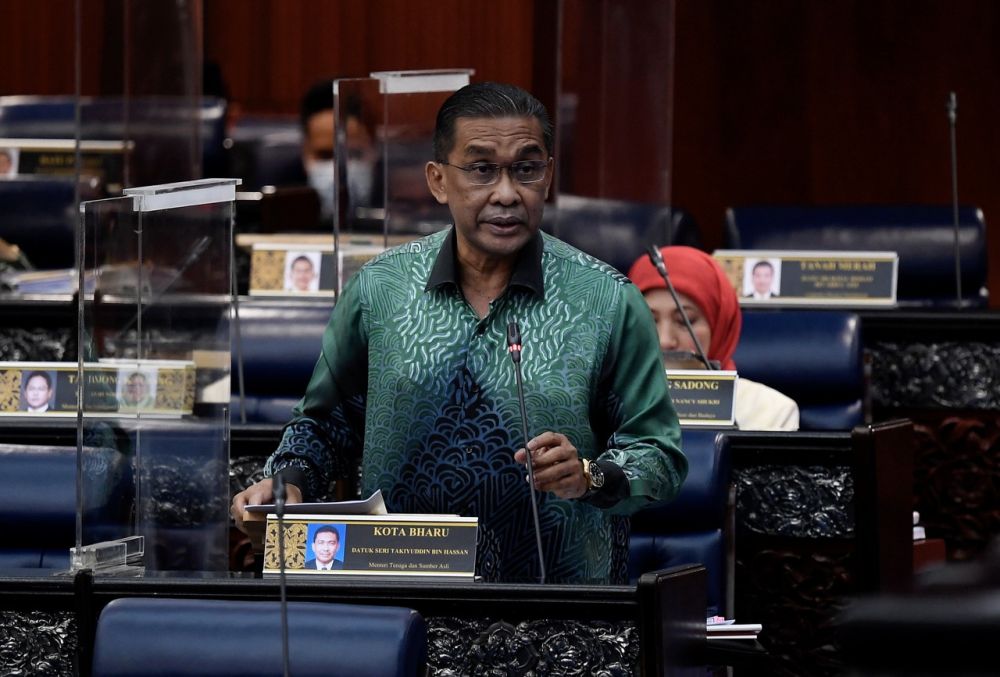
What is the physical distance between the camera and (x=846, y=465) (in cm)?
393

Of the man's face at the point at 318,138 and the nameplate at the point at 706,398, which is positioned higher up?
the man's face at the point at 318,138

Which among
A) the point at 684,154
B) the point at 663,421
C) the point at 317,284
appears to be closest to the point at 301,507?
the point at 663,421

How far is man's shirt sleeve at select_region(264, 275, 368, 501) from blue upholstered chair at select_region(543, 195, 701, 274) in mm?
3308

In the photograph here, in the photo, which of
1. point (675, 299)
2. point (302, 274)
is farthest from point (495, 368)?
point (302, 274)

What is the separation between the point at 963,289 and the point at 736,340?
147 cm

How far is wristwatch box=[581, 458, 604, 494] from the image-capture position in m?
2.27

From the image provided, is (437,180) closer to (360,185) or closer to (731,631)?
(731,631)

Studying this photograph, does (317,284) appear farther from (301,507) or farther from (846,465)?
(301,507)

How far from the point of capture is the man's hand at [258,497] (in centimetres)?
239

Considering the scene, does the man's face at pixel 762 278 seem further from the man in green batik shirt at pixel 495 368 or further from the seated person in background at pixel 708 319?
the man in green batik shirt at pixel 495 368

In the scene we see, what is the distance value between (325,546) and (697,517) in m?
1.03

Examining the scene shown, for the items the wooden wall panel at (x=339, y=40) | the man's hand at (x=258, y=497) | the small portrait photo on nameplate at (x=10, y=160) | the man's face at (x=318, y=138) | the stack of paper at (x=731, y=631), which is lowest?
the stack of paper at (x=731, y=631)

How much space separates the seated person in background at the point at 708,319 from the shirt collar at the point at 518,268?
5.70ft

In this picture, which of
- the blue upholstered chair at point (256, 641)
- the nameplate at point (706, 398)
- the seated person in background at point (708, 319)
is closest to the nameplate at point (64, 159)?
the seated person in background at point (708, 319)
